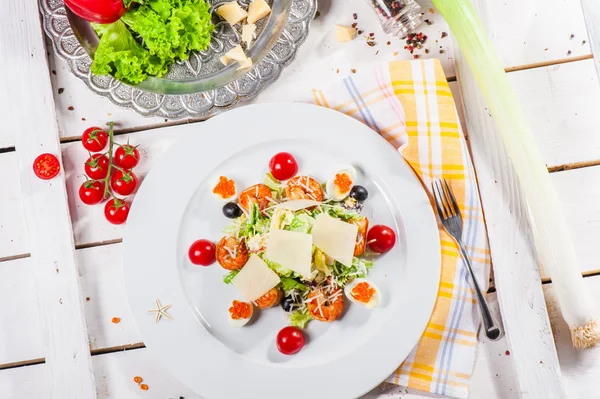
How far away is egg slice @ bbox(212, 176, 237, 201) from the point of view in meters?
2.52

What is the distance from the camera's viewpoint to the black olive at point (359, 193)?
98.4 inches

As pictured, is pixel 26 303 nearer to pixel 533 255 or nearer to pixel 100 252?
pixel 100 252

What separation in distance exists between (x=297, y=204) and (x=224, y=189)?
353 millimetres

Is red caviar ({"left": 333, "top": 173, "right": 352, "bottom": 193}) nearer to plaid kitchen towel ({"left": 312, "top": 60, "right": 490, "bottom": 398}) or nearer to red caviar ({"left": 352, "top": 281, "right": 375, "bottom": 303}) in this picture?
plaid kitchen towel ({"left": 312, "top": 60, "right": 490, "bottom": 398})

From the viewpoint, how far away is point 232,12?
2539 millimetres

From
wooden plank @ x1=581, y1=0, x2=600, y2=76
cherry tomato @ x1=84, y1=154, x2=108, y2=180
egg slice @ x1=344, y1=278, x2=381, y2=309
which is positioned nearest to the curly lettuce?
cherry tomato @ x1=84, y1=154, x2=108, y2=180

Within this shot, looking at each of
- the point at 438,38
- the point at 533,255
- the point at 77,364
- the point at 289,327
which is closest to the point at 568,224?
the point at 533,255

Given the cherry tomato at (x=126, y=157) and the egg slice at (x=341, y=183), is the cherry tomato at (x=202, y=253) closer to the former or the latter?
the cherry tomato at (x=126, y=157)

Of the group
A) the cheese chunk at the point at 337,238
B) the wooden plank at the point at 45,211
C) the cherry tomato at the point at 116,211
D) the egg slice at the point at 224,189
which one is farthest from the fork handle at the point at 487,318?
the wooden plank at the point at 45,211

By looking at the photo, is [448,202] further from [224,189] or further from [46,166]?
[46,166]

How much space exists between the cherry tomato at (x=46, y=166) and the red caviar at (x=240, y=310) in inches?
41.7

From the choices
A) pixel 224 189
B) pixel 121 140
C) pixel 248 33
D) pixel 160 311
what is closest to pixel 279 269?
pixel 224 189

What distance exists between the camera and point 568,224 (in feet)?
8.66

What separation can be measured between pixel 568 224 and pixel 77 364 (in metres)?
2.46
